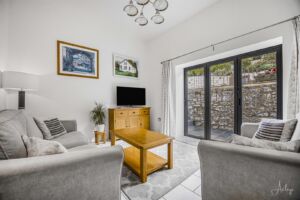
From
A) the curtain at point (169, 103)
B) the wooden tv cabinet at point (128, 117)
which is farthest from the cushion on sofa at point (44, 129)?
the curtain at point (169, 103)

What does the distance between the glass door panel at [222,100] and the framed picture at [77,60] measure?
2858 mm

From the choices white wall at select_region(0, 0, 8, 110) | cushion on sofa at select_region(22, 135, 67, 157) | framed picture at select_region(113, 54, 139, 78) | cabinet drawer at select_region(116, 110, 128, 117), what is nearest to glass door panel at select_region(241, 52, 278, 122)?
cabinet drawer at select_region(116, 110, 128, 117)

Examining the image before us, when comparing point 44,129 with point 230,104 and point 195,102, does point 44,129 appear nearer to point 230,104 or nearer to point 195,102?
point 195,102

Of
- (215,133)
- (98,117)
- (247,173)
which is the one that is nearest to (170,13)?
(98,117)

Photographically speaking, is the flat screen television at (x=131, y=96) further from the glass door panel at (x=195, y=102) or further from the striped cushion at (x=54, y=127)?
the striped cushion at (x=54, y=127)

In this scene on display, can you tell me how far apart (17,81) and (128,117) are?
224cm

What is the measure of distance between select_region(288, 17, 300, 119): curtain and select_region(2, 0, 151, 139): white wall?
10.4 ft

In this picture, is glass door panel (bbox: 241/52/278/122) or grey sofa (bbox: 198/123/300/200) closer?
grey sofa (bbox: 198/123/300/200)

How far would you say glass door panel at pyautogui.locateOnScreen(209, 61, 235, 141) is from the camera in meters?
2.95

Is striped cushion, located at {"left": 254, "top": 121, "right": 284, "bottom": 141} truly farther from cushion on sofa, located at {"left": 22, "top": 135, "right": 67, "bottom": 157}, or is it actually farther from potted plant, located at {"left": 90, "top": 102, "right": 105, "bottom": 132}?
potted plant, located at {"left": 90, "top": 102, "right": 105, "bottom": 132}

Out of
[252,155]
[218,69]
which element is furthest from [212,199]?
[218,69]

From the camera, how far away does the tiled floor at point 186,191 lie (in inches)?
56.7

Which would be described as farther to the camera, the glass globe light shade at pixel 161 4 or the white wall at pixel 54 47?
the white wall at pixel 54 47

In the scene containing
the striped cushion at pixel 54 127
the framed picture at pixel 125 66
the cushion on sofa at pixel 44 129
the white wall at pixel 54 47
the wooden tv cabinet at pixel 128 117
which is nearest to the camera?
the cushion on sofa at pixel 44 129
